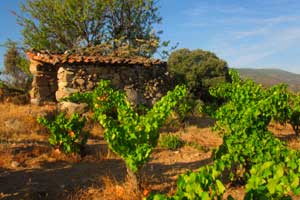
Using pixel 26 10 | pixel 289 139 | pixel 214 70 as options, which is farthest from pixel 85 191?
pixel 214 70

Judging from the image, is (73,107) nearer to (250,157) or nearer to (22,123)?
(22,123)

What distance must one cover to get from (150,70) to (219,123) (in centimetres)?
693

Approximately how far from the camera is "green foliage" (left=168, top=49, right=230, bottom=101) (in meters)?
21.9

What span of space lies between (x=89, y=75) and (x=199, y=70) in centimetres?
1340

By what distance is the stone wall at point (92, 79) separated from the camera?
464 inches

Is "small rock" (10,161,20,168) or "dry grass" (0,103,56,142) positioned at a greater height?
"dry grass" (0,103,56,142)

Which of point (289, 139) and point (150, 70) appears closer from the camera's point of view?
point (289, 139)

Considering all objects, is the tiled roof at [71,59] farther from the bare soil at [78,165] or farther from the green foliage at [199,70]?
the green foliage at [199,70]

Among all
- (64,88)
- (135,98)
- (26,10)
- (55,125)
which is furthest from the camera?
(26,10)

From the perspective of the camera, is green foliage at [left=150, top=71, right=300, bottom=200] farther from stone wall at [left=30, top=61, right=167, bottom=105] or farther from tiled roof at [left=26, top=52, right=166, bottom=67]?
tiled roof at [left=26, top=52, right=166, bottom=67]

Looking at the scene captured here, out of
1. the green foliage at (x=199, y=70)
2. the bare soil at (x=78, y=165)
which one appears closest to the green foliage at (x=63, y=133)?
the bare soil at (x=78, y=165)

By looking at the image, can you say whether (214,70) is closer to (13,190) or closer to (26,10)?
(26,10)

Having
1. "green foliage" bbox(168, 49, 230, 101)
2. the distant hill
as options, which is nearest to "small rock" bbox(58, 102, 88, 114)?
"green foliage" bbox(168, 49, 230, 101)

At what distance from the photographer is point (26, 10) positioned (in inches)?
808
